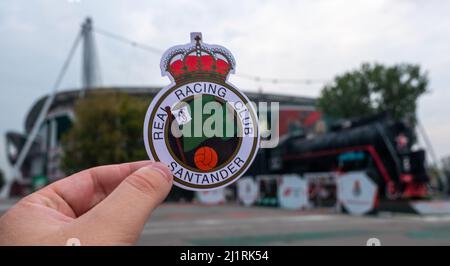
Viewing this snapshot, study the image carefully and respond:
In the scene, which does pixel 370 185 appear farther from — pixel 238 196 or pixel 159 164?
pixel 159 164

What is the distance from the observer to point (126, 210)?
132cm

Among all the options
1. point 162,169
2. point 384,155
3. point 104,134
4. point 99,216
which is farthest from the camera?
point 384,155

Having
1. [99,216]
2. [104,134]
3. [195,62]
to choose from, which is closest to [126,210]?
[99,216]

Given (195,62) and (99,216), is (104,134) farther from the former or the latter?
(99,216)

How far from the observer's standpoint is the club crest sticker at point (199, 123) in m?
1.48

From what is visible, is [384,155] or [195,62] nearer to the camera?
[195,62]

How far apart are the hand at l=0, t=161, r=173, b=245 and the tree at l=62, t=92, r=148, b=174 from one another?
161cm

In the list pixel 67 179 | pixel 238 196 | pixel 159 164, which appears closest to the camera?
pixel 159 164

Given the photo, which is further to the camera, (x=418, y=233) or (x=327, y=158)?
(x=327, y=158)

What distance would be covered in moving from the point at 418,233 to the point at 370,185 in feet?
19.1

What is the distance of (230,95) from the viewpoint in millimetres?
1522

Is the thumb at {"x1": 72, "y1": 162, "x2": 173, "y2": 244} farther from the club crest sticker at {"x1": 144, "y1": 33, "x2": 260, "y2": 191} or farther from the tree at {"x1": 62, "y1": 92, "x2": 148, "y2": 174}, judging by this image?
the tree at {"x1": 62, "y1": 92, "x2": 148, "y2": 174}

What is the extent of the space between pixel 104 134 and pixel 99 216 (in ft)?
16.8
